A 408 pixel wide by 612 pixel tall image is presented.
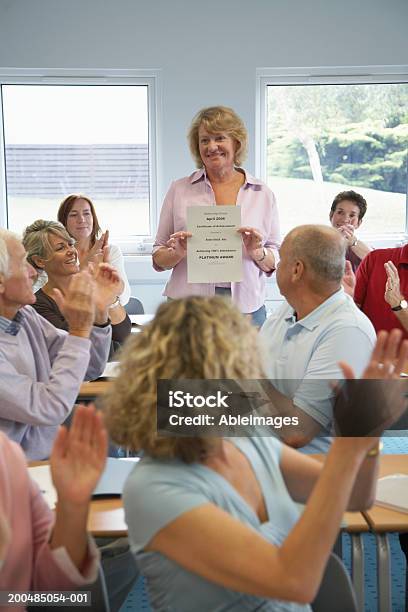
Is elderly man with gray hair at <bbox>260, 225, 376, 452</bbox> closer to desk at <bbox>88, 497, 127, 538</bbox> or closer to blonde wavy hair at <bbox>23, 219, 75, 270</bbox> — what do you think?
desk at <bbox>88, 497, 127, 538</bbox>

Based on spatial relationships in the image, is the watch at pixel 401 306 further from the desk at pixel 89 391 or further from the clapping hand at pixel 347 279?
the desk at pixel 89 391

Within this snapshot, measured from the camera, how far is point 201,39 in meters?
5.47

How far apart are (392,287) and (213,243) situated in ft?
2.59

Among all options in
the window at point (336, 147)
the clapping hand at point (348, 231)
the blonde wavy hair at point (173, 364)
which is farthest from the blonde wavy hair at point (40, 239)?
the window at point (336, 147)

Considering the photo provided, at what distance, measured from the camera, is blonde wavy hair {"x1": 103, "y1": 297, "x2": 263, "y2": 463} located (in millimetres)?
1026

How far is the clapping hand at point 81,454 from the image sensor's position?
3.35 ft

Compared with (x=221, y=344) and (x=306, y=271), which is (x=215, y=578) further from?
(x=306, y=271)

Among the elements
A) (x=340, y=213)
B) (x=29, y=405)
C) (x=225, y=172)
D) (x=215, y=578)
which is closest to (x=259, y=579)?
(x=215, y=578)

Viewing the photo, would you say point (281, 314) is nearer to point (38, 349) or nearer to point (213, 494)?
point (38, 349)

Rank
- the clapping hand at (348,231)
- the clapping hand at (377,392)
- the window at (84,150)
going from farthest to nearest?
the window at (84,150) < the clapping hand at (348,231) < the clapping hand at (377,392)

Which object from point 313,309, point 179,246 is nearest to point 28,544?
point 313,309

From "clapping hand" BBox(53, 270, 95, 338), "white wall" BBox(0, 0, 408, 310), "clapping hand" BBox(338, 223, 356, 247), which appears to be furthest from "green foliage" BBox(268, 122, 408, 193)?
"clapping hand" BBox(53, 270, 95, 338)

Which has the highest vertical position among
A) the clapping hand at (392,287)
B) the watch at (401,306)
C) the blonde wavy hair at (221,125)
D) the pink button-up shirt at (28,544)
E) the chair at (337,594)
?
the blonde wavy hair at (221,125)

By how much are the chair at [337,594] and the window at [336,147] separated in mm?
4727
